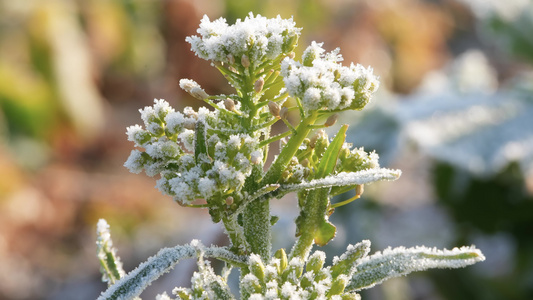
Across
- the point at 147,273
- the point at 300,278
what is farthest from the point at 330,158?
the point at 147,273

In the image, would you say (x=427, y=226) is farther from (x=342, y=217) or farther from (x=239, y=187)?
(x=239, y=187)

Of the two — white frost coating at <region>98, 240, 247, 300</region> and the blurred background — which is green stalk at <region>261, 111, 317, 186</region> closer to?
white frost coating at <region>98, 240, 247, 300</region>

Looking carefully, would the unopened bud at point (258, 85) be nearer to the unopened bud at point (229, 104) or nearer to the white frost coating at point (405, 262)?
the unopened bud at point (229, 104)

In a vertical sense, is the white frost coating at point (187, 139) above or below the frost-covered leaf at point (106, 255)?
above

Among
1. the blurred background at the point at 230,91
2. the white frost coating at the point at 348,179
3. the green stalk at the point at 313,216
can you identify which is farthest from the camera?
the blurred background at the point at 230,91

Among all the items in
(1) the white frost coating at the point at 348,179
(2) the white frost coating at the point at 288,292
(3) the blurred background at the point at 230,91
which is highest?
(3) the blurred background at the point at 230,91

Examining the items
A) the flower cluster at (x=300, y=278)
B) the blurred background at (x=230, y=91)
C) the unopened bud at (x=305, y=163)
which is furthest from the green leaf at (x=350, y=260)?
the blurred background at (x=230, y=91)

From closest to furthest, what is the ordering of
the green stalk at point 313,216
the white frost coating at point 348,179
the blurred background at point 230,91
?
1. the white frost coating at point 348,179
2. the green stalk at point 313,216
3. the blurred background at point 230,91

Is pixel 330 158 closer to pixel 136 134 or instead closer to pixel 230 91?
pixel 136 134

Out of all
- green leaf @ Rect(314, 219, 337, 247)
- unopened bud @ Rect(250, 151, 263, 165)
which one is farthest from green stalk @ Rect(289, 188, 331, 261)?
unopened bud @ Rect(250, 151, 263, 165)

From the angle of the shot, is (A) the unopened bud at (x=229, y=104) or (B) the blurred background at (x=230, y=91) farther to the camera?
(B) the blurred background at (x=230, y=91)
